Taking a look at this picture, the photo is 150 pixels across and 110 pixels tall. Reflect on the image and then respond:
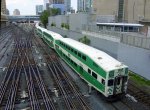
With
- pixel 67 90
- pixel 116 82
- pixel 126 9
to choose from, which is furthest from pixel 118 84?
pixel 126 9

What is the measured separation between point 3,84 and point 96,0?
84.7m

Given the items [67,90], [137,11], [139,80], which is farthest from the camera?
[137,11]

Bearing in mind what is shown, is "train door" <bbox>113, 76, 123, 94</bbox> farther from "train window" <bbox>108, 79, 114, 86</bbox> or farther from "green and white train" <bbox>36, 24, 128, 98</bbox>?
"train window" <bbox>108, 79, 114, 86</bbox>

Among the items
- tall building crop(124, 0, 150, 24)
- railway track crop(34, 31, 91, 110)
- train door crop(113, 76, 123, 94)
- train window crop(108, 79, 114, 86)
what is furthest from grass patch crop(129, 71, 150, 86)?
tall building crop(124, 0, 150, 24)

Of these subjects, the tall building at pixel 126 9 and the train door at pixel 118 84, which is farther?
the tall building at pixel 126 9

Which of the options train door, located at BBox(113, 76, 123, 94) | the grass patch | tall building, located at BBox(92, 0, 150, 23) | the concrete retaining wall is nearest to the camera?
train door, located at BBox(113, 76, 123, 94)

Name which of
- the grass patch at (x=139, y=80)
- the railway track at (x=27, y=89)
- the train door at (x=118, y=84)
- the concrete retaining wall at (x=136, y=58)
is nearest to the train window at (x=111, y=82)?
the train door at (x=118, y=84)

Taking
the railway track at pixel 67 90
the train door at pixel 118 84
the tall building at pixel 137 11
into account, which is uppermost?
the tall building at pixel 137 11

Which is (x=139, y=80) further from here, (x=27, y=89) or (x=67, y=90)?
(x=27, y=89)

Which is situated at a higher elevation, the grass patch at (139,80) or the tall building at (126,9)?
the tall building at (126,9)

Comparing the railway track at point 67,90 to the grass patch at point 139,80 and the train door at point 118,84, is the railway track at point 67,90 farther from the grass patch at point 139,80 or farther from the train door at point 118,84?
the grass patch at point 139,80

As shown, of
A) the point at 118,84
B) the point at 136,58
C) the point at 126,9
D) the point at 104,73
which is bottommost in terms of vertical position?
the point at 118,84

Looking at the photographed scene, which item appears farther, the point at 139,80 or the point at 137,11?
the point at 137,11

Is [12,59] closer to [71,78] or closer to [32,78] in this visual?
[32,78]
